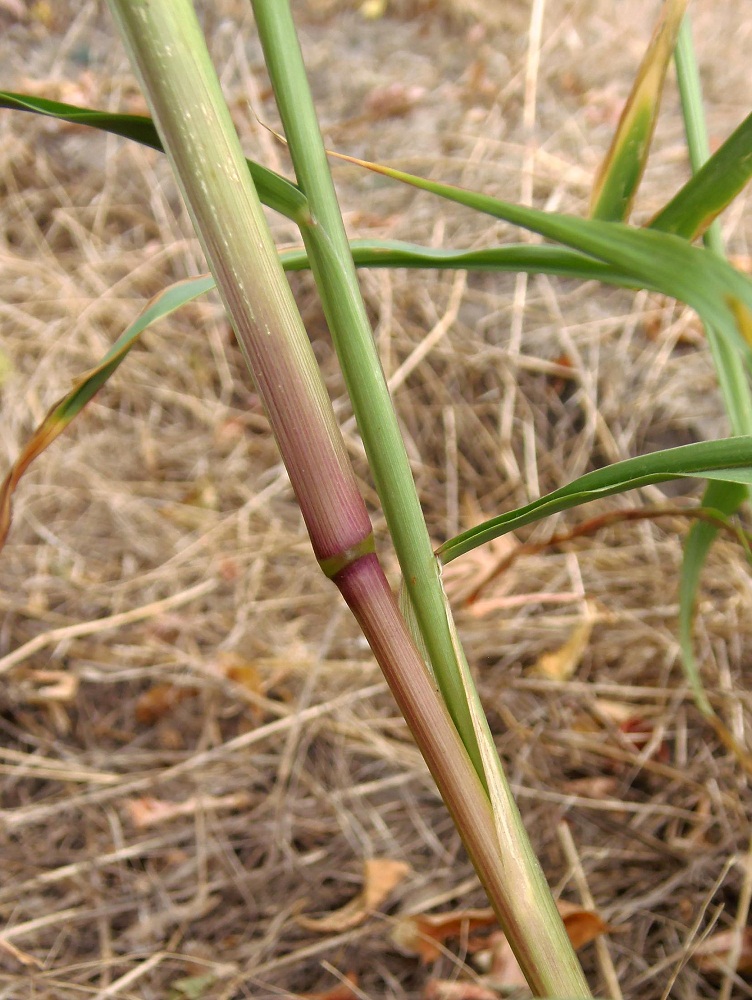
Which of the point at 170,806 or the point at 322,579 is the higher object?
the point at 322,579

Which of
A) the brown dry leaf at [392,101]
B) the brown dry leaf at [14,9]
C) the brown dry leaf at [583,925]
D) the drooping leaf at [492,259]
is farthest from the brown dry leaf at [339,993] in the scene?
the brown dry leaf at [14,9]

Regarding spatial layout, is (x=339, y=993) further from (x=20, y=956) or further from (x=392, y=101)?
(x=392, y=101)

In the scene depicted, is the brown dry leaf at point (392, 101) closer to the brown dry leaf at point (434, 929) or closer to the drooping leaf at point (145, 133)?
the drooping leaf at point (145, 133)

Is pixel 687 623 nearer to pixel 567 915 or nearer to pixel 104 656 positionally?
pixel 567 915

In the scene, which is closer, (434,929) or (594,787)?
(434,929)

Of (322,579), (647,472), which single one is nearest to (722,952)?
(647,472)

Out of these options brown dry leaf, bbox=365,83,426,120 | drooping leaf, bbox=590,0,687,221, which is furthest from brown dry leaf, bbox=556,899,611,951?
brown dry leaf, bbox=365,83,426,120

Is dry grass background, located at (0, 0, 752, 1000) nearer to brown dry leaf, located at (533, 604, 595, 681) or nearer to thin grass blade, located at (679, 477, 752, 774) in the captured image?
brown dry leaf, located at (533, 604, 595, 681)
